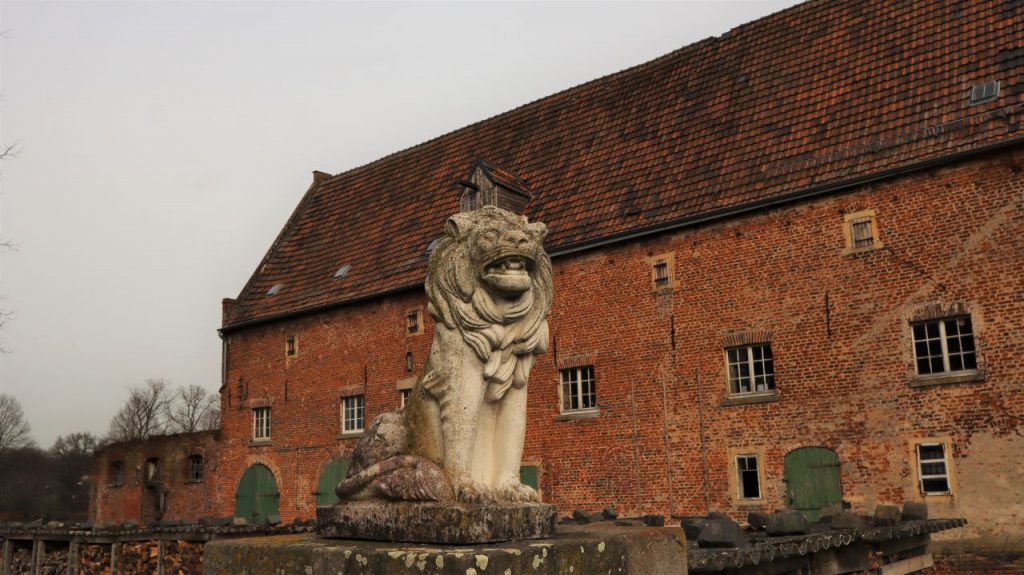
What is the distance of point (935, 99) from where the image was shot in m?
14.2

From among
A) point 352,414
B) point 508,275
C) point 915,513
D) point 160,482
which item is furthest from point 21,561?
point 508,275

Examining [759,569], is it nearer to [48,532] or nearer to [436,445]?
[436,445]

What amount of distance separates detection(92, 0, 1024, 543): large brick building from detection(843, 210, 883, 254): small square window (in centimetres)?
3

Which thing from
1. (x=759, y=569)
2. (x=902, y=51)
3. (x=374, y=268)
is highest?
(x=902, y=51)

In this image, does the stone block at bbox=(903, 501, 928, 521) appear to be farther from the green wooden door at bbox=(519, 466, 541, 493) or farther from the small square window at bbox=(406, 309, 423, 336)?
the small square window at bbox=(406, 309, 423, 336)

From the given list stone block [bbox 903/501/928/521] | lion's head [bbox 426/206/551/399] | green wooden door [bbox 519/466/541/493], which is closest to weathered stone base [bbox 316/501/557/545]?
lion's head [bbox 426/206/551/399]

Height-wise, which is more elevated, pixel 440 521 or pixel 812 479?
pixel 440 521

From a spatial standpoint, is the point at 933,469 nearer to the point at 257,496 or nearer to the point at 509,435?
the point at 509,435

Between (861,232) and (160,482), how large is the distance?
2106 cm

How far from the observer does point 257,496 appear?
22.6 meters

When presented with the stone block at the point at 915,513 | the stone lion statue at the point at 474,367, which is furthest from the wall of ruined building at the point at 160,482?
the stone lion statue at the point at 474,367

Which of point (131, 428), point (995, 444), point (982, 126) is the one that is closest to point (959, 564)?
point (995, 444)

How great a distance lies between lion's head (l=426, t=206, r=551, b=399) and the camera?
441cm

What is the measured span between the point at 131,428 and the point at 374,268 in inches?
2390
